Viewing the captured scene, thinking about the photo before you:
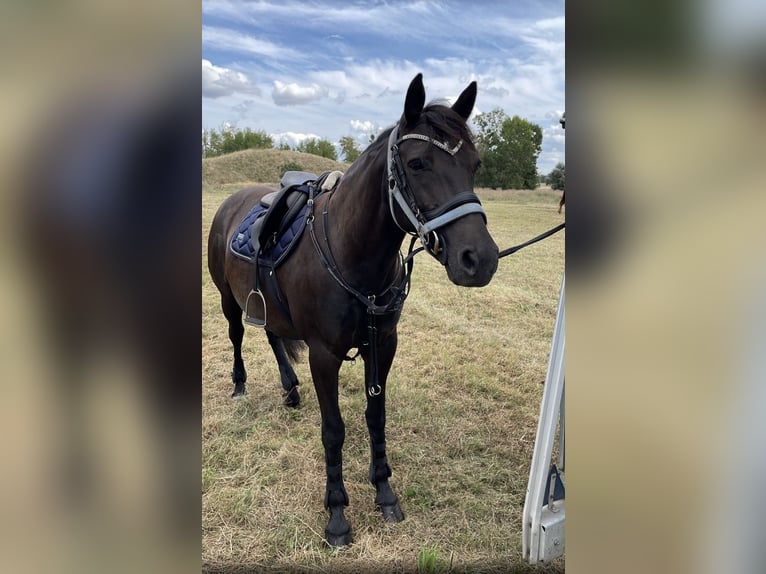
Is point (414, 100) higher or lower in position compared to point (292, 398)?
higher

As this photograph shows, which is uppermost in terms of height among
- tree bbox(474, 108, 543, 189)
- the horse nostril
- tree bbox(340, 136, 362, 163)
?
tree bbox(340, 136, 362, 163)

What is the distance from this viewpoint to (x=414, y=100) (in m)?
1.88

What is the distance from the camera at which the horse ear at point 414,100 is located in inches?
72.1

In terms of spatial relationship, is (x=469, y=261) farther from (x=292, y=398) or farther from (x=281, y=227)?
(x=292, y=398)

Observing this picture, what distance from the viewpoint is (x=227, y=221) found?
3.92 m

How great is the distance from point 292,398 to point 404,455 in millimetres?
1187

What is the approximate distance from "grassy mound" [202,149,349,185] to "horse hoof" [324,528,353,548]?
57.2 feet

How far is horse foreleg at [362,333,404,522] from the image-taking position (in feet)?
8.59

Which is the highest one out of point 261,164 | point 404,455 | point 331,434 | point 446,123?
point 261,164

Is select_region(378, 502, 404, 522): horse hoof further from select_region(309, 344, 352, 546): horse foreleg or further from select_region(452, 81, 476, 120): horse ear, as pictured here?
select_region(452, 81, 476, 120): horse ear
